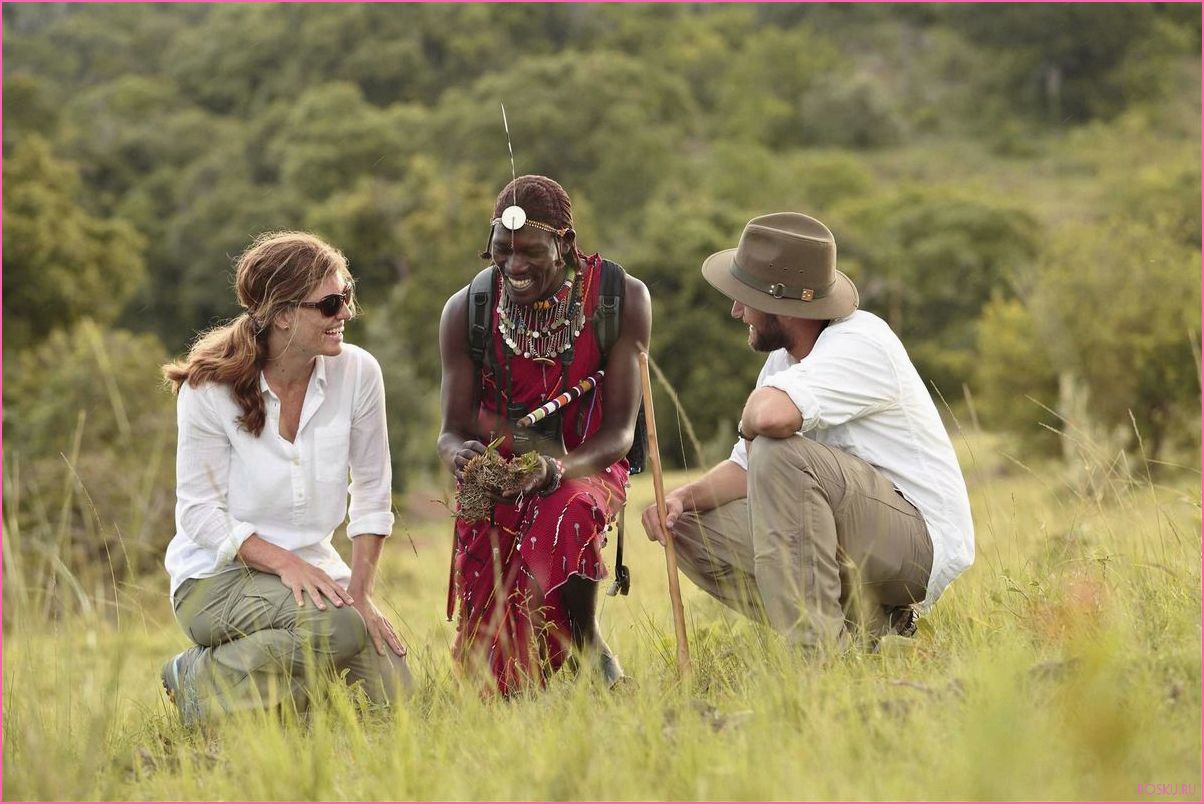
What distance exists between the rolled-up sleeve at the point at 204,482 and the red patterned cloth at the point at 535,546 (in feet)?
2.53

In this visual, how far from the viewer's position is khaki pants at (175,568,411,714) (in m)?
4.26

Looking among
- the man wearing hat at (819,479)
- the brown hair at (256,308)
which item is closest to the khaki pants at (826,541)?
the man wearing hat at (819,479)

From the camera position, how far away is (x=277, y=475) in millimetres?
4531

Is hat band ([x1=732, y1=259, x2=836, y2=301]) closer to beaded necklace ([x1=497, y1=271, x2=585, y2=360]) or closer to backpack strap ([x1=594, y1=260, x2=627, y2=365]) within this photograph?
backpack strap ([x1=594, y1=260, x2=627, y2=365])

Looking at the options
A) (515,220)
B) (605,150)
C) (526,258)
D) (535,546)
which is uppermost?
(515,220)

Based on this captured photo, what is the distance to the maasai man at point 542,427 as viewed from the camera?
15.0 feet

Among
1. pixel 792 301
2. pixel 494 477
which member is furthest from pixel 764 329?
pixel 494 477

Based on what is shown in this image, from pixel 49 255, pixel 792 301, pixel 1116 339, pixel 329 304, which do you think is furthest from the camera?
pixel 49 255

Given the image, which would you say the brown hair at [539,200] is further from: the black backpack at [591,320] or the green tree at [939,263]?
the green tree at [939,263]

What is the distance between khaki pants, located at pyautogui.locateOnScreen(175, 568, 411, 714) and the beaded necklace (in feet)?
3.60

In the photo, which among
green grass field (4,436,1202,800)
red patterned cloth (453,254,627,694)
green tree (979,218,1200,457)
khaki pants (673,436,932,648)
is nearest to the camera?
green grass field (4,436,1202,800)

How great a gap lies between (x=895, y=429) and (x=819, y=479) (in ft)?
1.26

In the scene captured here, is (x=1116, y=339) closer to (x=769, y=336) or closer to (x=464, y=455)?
(x=769, y=336)

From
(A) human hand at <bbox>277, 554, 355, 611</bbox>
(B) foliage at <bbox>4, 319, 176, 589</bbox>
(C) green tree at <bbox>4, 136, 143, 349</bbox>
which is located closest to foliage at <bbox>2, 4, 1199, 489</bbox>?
(C) green tree at <bbox>4, 136, 143, 349</bbox>
